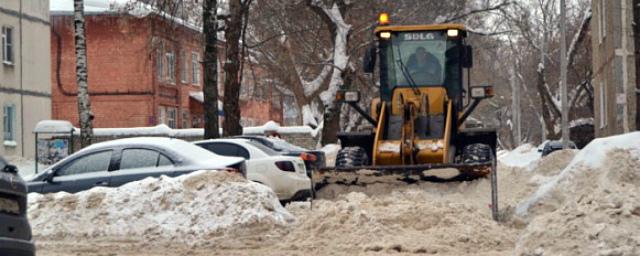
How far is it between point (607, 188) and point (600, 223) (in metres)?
1.64

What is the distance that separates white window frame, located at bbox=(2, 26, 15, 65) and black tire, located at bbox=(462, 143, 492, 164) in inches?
983

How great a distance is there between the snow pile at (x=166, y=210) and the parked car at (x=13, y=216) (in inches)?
200

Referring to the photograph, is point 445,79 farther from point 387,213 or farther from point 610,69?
point 610,69

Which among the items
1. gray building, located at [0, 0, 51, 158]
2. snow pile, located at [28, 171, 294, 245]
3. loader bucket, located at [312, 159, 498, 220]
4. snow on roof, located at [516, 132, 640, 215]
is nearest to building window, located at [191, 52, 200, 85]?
gray building, located at [0, 0, 51, 158]

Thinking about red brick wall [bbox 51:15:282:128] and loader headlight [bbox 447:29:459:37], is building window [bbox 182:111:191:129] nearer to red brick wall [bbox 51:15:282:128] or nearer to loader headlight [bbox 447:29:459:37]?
red brick wall [bbox 51:15:282:128]

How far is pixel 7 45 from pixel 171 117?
15102mm

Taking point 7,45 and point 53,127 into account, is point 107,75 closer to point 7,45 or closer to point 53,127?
point 7,45

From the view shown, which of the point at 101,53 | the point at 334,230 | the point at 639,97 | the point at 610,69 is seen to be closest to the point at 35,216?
the point at 334,230

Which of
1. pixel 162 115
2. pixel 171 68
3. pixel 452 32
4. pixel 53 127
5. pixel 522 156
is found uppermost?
pixel 171 68

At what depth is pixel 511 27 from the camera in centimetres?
4038

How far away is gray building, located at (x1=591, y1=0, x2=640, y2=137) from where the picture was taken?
104ft

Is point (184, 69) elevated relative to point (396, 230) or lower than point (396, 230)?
elevated

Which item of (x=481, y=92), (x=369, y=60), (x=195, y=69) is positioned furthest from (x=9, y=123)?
(x=481, y=92)

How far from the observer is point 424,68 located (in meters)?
18.6
